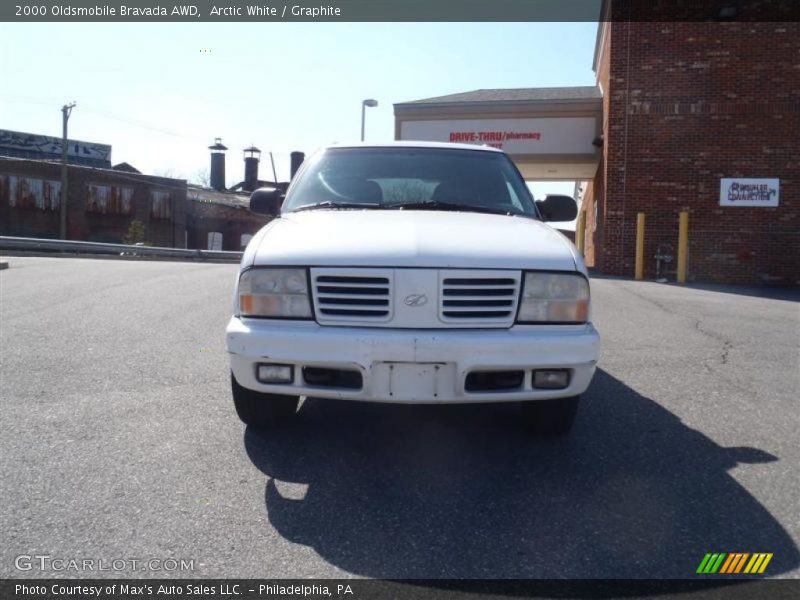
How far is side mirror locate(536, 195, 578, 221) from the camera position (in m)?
4.94

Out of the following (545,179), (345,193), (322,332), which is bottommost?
(322,332)

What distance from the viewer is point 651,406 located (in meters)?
4.60

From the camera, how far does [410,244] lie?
331cm

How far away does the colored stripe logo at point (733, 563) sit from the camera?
251cm

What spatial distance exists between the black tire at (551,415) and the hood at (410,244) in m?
0.76

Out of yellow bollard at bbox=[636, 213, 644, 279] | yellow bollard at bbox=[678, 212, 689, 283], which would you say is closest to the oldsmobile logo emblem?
yellow bollard at bbox=[678, 212, 689, 283]

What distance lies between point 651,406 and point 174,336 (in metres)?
4.19

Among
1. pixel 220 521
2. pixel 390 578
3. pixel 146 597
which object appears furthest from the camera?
pixel 220 521

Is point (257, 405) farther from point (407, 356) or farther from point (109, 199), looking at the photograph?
point (109, 199)

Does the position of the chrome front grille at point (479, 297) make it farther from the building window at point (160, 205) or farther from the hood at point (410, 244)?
the building window at point (160, 205)

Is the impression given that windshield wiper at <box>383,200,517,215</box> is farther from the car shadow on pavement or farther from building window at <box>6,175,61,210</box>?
building window at <box>6,175,61,210</box>

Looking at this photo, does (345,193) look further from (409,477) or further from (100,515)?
(100,515)

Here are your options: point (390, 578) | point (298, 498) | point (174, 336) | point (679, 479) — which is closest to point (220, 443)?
point (298, 498)

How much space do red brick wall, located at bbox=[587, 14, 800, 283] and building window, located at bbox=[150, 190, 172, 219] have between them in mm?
34377
